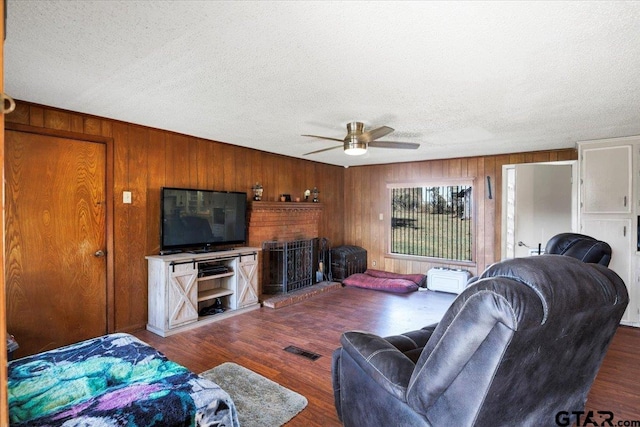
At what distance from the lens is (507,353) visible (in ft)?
3.70

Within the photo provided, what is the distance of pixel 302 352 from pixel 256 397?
32.8 inches

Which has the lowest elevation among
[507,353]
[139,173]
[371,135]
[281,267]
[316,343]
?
[316,343]

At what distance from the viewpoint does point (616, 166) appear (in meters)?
4.06

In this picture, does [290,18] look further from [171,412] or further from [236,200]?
[236,200]

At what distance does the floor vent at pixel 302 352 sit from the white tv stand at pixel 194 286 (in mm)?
1266

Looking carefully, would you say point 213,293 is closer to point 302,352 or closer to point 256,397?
point 302,352

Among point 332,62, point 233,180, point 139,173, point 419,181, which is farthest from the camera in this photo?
point 419,181

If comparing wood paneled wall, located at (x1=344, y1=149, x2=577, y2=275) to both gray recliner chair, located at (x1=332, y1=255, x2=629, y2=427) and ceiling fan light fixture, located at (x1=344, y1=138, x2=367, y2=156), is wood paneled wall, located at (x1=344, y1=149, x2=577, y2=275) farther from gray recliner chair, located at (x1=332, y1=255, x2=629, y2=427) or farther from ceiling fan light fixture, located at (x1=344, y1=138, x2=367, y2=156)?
gray recliner chair, located at (x1=332, y1=255, x2=629, y2=427)

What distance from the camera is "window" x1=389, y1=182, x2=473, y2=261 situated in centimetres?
586

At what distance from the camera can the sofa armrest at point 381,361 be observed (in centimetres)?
147

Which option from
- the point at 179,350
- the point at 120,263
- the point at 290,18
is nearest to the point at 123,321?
the point at 120,263

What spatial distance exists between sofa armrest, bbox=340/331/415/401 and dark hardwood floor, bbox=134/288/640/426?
2.32 ft

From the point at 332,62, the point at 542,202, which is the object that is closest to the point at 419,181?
the point at 542,202

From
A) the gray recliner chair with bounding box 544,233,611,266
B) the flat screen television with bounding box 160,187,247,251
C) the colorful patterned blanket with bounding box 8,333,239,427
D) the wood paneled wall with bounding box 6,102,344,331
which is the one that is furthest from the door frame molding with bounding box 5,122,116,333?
the gray recliner chair with bounding box 544,233,611,266
